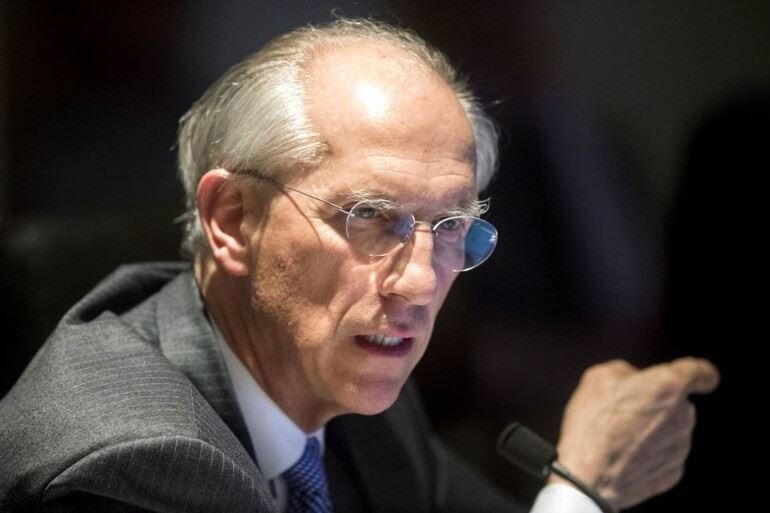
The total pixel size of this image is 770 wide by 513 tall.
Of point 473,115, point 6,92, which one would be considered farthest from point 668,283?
point 6,92

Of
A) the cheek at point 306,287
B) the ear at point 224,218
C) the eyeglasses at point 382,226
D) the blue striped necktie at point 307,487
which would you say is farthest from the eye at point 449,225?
the blue striped necktie at point 307,487

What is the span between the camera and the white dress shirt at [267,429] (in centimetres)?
115

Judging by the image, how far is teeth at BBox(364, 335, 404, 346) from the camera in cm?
106

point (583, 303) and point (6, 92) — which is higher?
point (6, 92)

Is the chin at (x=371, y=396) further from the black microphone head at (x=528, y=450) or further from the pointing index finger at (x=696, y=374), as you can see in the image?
the pointing index finger at (x=696, y=374)

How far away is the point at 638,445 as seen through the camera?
4.41ft

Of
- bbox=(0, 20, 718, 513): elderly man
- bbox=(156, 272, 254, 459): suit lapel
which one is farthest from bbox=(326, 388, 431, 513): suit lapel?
bbox=(156, 272, 254, 459): suit lapel

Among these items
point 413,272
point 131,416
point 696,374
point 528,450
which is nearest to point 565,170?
point 696,374

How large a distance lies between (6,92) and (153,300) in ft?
1.57

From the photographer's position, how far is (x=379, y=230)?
1038 millimetres

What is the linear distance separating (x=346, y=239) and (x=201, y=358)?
0.68ft

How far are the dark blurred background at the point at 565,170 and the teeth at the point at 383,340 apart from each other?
44 centimetres

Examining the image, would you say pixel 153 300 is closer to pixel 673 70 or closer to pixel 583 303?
pixel 583 303

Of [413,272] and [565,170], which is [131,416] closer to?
[413,272]
